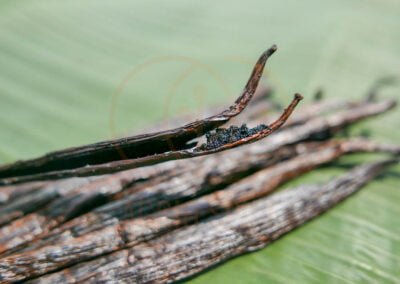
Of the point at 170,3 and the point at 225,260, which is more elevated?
the point at 170,3

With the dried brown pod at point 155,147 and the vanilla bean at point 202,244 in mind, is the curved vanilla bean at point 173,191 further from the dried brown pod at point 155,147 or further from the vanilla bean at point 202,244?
the dried brown pod at point 155,147

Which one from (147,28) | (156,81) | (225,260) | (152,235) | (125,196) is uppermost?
(147,28)

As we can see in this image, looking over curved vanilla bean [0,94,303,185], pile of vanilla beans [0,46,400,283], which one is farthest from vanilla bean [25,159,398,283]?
curved vanilla bean [0,94,303,185]

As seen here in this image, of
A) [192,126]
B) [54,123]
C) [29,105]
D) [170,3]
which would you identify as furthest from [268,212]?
[170,3]

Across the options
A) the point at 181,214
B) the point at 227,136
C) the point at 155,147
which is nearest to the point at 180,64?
the point at 181,214

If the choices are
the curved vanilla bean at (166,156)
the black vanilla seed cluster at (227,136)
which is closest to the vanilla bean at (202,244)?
the curved vanilla bean at (166,156)

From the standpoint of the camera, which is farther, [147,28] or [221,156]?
[147,28]

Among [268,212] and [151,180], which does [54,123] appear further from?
[268,212]
